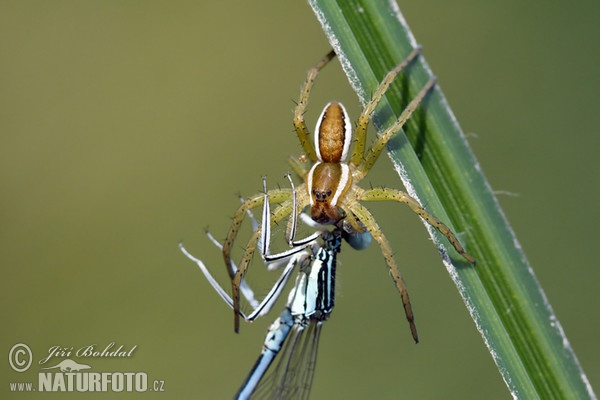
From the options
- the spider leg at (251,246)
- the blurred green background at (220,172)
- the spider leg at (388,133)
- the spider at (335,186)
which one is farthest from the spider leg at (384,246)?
the blurred green background at (220,172)

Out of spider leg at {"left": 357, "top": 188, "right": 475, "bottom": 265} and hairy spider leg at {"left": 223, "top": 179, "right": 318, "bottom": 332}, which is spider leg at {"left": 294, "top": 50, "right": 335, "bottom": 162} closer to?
hairy spider leg at {"left": 223, "top": 179, "right": 318, "bottom": 332}

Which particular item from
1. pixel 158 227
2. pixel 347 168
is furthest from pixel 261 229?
pixel 158 227

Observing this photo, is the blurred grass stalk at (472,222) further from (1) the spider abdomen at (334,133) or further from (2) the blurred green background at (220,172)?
(2) the blurred green background at (220,172)

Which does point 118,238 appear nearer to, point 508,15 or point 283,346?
point 283,346

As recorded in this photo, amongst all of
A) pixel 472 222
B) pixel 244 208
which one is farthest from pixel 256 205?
pixel 472 222

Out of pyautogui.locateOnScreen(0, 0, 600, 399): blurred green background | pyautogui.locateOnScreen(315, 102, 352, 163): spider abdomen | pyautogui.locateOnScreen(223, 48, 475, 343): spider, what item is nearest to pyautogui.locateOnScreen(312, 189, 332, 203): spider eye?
pyautogui.locateOnScreen(223, 48, 475, 343): spider

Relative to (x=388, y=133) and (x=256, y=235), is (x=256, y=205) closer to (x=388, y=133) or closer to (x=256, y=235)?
(x=256, y=235)
